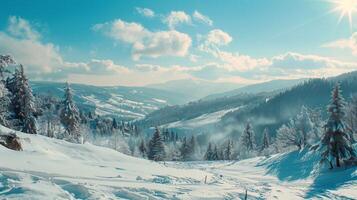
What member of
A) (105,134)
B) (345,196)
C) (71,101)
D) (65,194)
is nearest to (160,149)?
(71,101)

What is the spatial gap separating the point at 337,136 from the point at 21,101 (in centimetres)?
4153

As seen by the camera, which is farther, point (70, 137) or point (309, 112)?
point (309, 112)

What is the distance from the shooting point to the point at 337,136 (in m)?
44.3

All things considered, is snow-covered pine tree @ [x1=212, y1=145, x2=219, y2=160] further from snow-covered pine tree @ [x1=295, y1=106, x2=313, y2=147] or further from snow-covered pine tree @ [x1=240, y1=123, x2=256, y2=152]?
snow-covered pine tree @ [x1=295, y1=106, x2=313, y2=147]

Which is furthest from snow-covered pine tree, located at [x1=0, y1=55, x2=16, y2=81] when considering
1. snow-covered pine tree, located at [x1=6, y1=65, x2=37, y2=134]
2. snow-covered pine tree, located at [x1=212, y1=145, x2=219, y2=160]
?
snow-covered pine tree, located at [x1=212, y1=145, x2=219, y2=160]

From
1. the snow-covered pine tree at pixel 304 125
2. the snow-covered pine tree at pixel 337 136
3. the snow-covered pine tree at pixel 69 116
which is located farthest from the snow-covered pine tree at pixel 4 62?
the snow-covered pine tree at pixel 304 125

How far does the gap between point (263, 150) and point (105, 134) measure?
99974 millimetres

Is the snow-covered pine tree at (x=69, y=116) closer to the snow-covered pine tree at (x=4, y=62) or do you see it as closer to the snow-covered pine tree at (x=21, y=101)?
the snow-covered pine tree at (x=21, y=101)

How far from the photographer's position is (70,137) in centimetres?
6103

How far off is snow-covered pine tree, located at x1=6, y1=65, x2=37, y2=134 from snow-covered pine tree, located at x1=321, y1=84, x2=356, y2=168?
39.1 m

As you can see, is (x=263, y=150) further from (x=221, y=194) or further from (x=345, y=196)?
(x=221, y=194)

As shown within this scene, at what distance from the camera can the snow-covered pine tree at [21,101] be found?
5192 cm

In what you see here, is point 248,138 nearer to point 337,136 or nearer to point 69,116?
point 69,116

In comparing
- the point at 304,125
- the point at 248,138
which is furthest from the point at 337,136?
the point at 248,138
